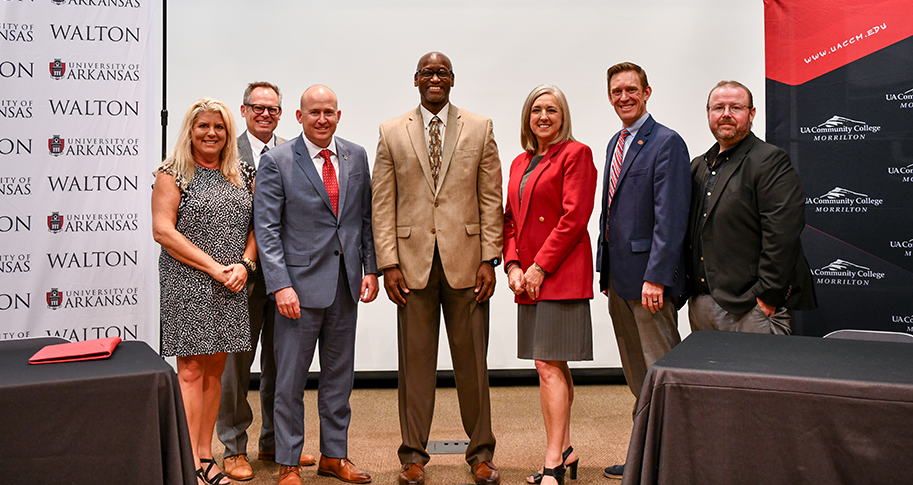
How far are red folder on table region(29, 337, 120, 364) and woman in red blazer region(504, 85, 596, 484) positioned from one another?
5.27 ft

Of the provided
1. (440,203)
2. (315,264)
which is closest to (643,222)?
(440,203)

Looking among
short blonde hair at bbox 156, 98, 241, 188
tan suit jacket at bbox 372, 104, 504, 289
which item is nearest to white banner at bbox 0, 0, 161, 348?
short blonde hair at bbox 156, 98, 241, 188

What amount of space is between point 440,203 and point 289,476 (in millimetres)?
1360

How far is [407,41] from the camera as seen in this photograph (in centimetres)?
472

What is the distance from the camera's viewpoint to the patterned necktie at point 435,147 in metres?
2.93

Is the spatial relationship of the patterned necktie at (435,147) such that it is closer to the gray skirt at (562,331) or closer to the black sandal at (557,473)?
the gray skirt at (562,331)

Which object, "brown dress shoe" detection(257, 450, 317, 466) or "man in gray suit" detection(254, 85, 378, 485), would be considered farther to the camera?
"brown dress shoe" detection(257, 450, 317, 466)

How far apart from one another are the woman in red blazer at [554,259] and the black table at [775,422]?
1.06 meters

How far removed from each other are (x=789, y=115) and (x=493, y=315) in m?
2.35

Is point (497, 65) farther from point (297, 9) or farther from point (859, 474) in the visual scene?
point (859, 474)

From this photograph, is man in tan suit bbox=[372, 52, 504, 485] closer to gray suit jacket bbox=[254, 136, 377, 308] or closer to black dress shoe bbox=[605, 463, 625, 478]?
gray suit jacket bbox=[254, 136, 377, 308]

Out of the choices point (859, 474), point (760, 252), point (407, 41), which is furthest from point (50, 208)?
point (859, 474)

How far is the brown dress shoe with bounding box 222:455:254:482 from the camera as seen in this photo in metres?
3.03

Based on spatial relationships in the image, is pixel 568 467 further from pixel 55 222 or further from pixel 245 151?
pixel 55 222
